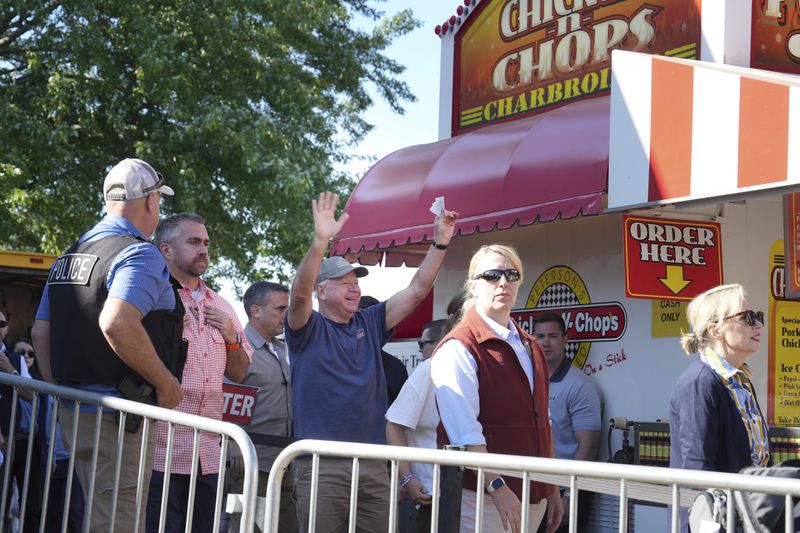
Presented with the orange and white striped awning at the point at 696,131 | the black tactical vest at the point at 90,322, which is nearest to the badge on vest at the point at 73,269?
the black tactical vest at the point at 90,322

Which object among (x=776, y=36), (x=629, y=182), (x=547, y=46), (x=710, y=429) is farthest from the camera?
(x=547, y=46)

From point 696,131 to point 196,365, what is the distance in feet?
10.9

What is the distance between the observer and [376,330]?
5.97 m

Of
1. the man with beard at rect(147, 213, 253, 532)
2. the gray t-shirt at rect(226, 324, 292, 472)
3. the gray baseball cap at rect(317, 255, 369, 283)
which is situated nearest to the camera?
the man with beard at rect(147, 213, 253, 532)

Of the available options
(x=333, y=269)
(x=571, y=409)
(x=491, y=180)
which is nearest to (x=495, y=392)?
(x=333, y=269)

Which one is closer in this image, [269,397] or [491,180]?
[269,397]

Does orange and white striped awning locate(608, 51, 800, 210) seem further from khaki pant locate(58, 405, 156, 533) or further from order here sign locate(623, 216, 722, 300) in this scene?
khaki pant locate(58, 405, 156, 533)

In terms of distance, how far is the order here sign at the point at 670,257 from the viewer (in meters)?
7.66

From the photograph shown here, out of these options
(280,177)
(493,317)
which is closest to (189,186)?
(280,177)

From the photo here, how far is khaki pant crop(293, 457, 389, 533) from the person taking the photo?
5.37 metres

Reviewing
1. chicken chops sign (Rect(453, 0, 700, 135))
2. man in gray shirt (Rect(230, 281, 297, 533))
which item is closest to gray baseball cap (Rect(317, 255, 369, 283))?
man in gray shirt (Rect(230, 281, 297, 533))

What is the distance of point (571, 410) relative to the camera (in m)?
8.23

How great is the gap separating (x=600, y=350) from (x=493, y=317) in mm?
3901

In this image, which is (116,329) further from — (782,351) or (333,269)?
(782,351)
